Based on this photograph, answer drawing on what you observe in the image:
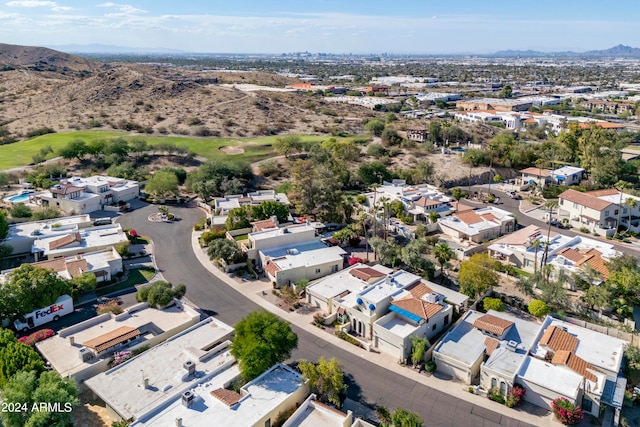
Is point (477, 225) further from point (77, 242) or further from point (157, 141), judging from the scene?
point (157, 141)

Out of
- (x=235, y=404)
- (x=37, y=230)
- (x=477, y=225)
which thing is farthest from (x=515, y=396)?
(x=37, y=230)

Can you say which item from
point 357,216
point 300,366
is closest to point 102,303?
point 300,366

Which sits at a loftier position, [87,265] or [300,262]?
[87,265]

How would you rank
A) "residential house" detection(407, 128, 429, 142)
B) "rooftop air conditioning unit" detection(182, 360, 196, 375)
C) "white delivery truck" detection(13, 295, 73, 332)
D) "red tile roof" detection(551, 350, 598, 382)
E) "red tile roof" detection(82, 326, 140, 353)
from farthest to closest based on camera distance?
"residential house" detection(407, 128, 429, 142) < "white delivery truck" detection(13, 295, 73, 332) < "red tile roof" detection(82, 326, 140, 353) < "red tile roof" detection(551, 350, 598, 382) < "rooftop air conditioning unit" detection(182, 360, 196, 375)

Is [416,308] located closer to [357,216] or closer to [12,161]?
[357,216]

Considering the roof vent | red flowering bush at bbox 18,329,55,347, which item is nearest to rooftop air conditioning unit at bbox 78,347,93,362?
red flowering bush at bbox 18,329,55,347

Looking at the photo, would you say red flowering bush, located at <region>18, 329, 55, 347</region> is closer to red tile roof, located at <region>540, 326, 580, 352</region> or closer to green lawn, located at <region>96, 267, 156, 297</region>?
green lawn, located at <region>96, 267, 156, 297</region>

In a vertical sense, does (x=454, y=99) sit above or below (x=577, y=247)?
above
